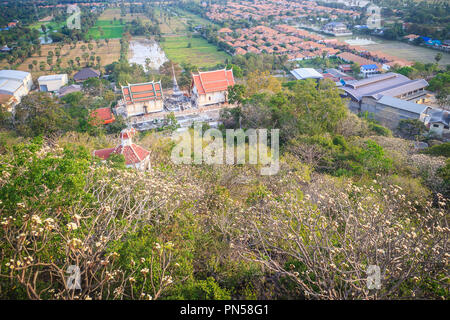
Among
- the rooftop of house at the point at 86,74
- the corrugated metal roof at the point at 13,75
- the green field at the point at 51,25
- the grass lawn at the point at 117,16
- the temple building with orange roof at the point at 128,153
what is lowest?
the rooftop of house at the point at 86,74

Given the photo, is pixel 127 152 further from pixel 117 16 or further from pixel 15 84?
pixel 117 16

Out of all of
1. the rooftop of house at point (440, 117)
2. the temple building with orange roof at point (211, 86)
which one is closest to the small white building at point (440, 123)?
the rooftop of house at point (440, 117)

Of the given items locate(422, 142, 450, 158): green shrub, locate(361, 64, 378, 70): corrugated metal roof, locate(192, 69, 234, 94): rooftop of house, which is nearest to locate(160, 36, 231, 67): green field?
locate(192, 69, 234, 94): rooftop of house

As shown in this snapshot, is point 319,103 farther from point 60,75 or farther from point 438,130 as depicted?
point 60,75

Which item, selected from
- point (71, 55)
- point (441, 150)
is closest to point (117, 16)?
point (71, 55)

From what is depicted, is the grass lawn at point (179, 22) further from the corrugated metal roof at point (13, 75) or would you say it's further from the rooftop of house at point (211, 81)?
the rooftop of house at point (211, 81)
